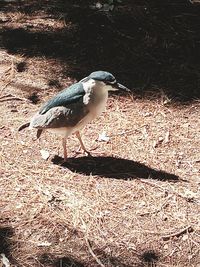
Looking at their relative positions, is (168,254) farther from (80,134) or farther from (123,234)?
(80,134)

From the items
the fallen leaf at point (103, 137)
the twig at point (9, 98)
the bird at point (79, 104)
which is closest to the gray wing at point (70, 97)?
the bird at point (79, 104)

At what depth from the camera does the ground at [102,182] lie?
3834 mm

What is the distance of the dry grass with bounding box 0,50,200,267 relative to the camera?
382 cm

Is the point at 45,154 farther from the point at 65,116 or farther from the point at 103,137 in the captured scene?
the point at 103,137

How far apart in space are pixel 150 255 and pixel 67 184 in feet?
3.47

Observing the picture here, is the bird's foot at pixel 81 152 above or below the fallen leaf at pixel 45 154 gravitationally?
below

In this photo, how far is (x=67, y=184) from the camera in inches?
176

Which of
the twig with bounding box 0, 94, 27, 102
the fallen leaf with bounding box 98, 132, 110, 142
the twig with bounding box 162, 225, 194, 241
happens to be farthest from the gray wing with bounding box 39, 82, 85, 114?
the twig with bounding box 162, 225, 194, 241

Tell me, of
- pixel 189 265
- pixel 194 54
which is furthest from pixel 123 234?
pixel 194 54

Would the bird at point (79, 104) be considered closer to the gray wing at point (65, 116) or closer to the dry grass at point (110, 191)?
the gray wing at point (65, 116)

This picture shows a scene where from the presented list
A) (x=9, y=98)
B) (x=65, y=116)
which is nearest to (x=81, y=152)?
(x=65, y=116)

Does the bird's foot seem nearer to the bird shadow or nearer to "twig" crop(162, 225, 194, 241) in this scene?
the bird shadow

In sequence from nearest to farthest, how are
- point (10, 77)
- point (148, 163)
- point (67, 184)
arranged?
1. point (67, 184)
2. point (148, 163)
3. point (10, 77)

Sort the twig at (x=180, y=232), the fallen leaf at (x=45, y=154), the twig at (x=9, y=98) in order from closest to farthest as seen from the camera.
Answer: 1. the twig at (x=180, y=232)
2. the fallen leaf at (x=45, y=154)
3. the twig at (x=9, y=98)
